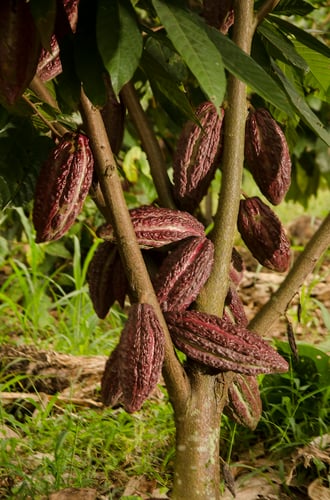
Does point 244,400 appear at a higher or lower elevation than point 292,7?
lower

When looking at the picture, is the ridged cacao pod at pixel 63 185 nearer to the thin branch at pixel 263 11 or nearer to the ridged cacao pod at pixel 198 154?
the ridged cacao pod at pixel 198 154

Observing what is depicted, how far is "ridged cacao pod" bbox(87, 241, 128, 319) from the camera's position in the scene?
47.8 inches

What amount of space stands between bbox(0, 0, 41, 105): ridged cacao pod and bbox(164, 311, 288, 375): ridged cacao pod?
16.9 inches

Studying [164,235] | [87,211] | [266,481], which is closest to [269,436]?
[266,481]

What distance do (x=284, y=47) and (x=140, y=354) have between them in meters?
0.50

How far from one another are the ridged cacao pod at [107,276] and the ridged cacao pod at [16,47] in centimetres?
39

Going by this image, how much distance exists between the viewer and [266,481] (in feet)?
5.00

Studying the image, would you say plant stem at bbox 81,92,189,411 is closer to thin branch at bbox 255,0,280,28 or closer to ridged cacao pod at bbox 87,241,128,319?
ridged cacao pod at bbox 87,241,128,319

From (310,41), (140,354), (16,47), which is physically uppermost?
(310,41)

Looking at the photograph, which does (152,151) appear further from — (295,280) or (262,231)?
(295,280)

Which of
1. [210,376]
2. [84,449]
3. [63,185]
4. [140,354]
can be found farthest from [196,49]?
[84,449]

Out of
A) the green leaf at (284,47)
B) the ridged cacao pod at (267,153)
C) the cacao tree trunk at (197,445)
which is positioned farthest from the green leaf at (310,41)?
the cacao tree trunk at (197,445)

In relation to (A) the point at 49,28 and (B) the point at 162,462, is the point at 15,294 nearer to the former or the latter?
(B) the point at 162,462

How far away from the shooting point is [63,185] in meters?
1.04
